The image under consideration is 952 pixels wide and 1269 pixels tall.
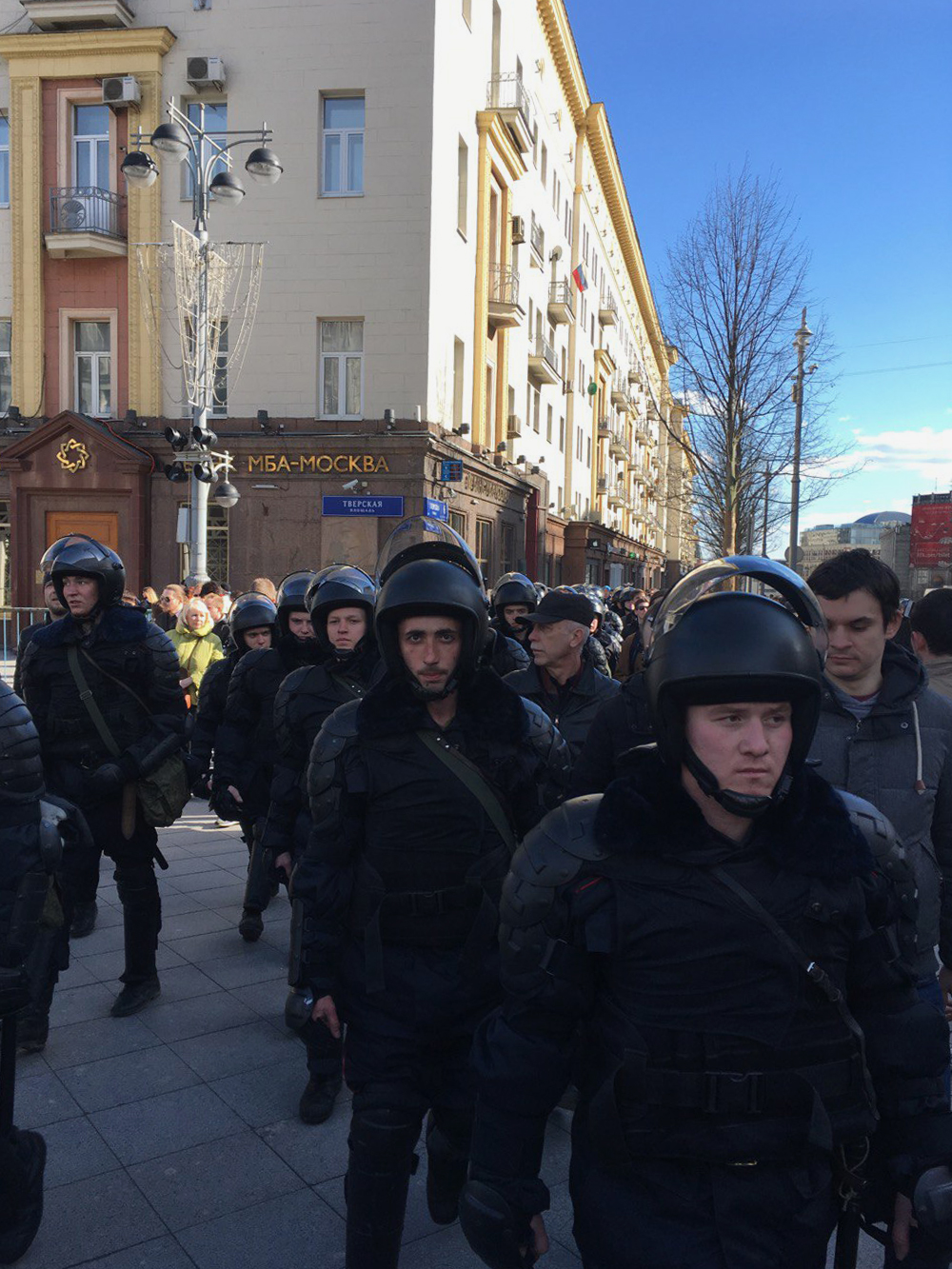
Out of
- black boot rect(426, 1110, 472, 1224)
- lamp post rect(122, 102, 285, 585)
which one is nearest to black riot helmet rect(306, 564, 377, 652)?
black boot rect(426, 1110, 472, 1224)

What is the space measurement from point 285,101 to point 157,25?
9.32ft

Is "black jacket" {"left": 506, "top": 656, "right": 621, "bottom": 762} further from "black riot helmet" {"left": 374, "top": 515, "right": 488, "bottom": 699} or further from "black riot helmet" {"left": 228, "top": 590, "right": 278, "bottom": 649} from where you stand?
"black riot helmet" {"left": 228, "top": 590, "right": 278, "bottom": 649}

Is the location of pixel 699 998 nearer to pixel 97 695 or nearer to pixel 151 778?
pixel 151 778

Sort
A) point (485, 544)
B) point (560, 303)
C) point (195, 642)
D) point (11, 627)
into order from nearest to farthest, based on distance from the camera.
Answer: point (195, 642) → point (11, 627) → point (485, 544) → point (560, 303)

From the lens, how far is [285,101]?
59.3 feet

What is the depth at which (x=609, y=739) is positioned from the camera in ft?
11.1

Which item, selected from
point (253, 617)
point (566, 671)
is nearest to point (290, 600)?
point (253, 617)

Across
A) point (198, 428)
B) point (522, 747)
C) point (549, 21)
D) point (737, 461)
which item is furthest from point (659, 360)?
point (522, 747)

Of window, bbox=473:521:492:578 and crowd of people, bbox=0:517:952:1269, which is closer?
crowd of people, bbox=0:517:952:1269

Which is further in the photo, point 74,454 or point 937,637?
point 74,454

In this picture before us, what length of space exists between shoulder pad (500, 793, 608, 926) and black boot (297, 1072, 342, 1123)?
220 cm

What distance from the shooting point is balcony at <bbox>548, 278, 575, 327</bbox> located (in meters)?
30.4

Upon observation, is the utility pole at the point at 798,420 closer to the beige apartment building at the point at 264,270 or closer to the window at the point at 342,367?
the beige apartment building at the point at 264,270

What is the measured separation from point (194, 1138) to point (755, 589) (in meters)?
2.88
